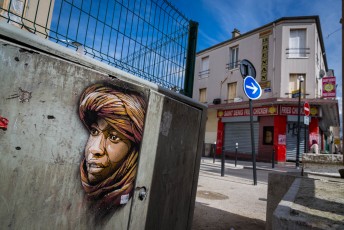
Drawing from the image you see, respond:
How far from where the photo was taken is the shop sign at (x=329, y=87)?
1601 centimetres

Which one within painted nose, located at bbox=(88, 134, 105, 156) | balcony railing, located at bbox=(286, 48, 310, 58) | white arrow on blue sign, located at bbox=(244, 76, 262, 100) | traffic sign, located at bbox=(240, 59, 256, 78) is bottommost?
painted nose, located at bbox=(88, 134, 105, 156)

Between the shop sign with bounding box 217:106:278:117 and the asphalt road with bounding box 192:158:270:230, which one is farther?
the shop sign with bounding box 217:106:278:117

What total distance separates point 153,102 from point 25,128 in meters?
0.98

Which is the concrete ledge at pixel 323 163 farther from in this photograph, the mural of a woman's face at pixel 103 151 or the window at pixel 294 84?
the window at pixel 294 84

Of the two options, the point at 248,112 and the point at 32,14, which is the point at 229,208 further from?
the point at 248,112

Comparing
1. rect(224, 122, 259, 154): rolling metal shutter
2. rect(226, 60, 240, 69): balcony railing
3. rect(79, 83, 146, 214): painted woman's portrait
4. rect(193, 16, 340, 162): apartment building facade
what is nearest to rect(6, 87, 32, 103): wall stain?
rect(79, 83, 146, 214): painted woman's portrait

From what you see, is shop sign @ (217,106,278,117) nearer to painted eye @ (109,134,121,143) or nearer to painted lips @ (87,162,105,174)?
painted eye @ (109,134,121,143)

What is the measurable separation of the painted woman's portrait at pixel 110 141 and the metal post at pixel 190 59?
1.37m

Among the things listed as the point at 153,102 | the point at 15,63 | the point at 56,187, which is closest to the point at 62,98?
the point at 15,63

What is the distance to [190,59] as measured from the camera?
3.29 m

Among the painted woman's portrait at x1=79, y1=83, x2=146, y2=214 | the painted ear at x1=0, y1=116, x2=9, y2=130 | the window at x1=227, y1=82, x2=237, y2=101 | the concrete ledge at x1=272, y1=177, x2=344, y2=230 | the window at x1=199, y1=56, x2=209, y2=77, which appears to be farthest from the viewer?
the window at x1=199, y1=56, x2=209, y2=77

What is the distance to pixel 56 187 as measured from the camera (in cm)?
149

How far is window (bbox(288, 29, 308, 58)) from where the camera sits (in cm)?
1775

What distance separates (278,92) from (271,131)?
2.83m
